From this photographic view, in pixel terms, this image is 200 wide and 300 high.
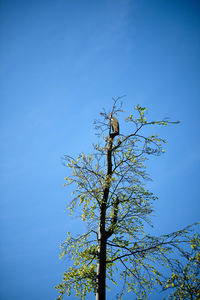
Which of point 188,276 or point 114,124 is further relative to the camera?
Answer: point 114,124

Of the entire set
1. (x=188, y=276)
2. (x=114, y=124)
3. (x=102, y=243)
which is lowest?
(x=188, y=276)

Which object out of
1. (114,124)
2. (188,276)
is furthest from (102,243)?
(114,124)

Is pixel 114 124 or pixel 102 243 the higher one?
pixel 114 124

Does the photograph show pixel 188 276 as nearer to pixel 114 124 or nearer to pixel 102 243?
pixel 102 243

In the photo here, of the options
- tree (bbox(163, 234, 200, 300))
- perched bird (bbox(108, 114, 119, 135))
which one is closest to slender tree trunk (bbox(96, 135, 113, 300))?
perched bird (bbox(108, 114, 119, 135))

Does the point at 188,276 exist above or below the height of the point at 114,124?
below

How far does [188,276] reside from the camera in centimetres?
698

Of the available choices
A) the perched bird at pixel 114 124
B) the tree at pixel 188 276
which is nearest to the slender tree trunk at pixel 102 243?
the perched bird at pixel 114 124

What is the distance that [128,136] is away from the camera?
8.55 meters

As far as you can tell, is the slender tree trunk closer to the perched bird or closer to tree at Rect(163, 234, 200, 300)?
the perched bird

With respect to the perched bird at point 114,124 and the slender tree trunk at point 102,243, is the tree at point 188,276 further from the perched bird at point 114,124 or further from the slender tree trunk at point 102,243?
the perched bird at point 114,124

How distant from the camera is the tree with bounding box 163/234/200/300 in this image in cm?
629

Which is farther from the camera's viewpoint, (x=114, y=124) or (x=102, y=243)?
(x=114, y=124)

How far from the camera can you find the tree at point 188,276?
248 inches
